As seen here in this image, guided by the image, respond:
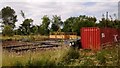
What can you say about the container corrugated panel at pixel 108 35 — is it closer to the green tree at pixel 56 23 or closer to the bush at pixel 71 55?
the bush at pixel 71 55

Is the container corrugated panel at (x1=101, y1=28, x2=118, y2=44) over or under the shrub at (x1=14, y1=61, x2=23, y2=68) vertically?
under

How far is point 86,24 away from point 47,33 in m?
7.96

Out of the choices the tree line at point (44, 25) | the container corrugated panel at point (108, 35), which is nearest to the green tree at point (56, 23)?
the tree line at point (44, 25)

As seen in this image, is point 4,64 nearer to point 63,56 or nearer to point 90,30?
point 63,56

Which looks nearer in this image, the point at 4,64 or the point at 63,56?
the point at 4,64

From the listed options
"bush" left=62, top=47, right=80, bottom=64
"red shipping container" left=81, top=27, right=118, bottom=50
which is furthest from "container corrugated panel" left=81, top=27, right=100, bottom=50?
"bush" left=62, top=47, right=80, bottom=64

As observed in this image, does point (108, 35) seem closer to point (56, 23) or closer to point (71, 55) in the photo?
point (71, 55)

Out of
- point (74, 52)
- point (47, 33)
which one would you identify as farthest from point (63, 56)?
point (47, 33)

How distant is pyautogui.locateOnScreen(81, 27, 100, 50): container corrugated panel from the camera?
17.0 meters

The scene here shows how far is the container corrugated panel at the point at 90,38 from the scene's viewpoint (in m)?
17.0

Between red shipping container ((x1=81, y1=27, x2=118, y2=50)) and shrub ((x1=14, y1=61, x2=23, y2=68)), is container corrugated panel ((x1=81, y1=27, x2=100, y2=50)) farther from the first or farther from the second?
shrub ((x1=14, y1=61, x2=23, y2=68))

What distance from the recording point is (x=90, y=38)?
57.5 ft

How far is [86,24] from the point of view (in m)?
49.4

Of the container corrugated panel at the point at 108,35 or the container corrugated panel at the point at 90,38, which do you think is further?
the container corrugated panel at the point at 108,35
